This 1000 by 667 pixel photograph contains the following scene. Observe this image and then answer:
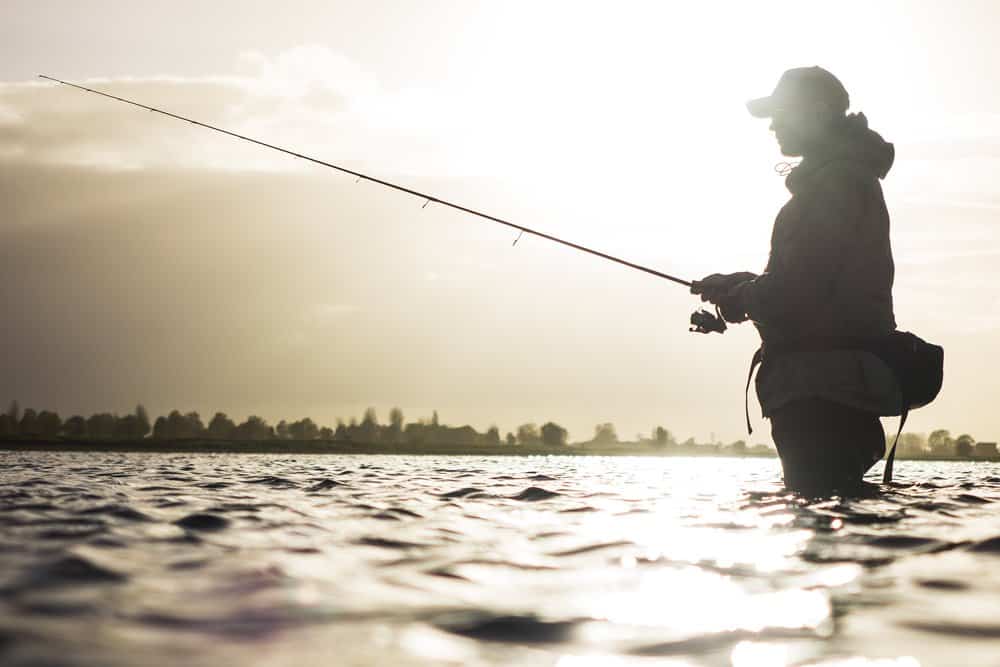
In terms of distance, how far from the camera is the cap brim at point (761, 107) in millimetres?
8883

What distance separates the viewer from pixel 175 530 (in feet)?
20.5

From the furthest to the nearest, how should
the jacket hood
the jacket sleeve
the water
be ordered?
the jacket hood < the jacket sleeve < the water

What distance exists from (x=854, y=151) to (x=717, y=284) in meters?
1.77

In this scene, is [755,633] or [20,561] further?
[20,561]

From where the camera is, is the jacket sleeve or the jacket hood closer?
the jacket sleeve

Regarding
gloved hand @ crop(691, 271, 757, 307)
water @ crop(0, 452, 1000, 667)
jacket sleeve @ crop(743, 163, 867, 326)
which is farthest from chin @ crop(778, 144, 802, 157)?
water @ crop(0, 452, 1000, 667)

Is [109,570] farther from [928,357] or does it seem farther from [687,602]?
[928,357]

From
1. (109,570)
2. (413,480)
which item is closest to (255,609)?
(109,570)

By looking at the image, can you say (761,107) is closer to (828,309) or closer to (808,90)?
(808,90)

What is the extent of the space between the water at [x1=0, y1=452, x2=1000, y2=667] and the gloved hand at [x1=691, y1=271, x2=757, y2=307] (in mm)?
2199

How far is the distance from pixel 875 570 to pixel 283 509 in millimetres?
5051

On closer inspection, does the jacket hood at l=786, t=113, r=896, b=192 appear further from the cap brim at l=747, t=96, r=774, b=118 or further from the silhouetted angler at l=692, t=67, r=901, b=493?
the cap brim at l=747, t=96, r=774, b=118

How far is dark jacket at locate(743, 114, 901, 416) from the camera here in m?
7.85

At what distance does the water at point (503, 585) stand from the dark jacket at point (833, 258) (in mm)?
1568
